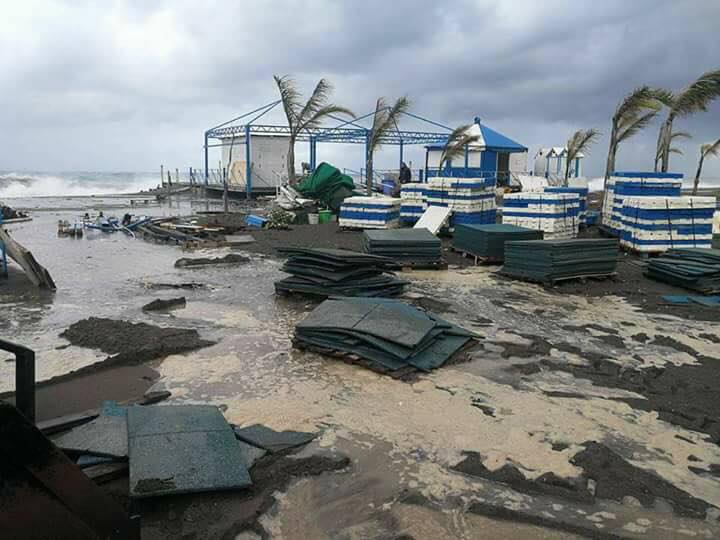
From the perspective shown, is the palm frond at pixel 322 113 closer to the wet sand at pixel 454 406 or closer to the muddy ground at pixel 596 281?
the muddy ground at pixel 596 281

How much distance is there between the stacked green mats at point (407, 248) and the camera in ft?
40.5

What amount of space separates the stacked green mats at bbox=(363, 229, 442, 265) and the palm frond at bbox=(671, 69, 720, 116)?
1060 centimetres

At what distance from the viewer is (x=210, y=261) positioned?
13328mm

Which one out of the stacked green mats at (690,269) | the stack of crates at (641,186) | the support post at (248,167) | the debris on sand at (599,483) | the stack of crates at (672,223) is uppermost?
the support post at (248,167)

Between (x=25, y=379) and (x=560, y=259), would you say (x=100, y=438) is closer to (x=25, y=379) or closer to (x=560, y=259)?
(x=25, y=379)

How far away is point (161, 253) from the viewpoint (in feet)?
49.8

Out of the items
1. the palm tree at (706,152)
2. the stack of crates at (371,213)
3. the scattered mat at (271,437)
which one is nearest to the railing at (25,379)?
the scattered mat at (271,437)

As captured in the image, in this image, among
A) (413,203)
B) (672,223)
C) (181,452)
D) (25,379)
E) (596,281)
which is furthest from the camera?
(413,203)

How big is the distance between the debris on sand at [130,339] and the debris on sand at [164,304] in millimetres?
1055

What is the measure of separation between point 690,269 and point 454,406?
7538mm

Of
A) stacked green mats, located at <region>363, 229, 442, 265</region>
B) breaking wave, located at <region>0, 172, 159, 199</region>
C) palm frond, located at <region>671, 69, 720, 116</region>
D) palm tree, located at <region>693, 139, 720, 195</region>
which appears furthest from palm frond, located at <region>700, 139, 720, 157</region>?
breaking wave, located at <region>0, 172, 159, 199</region>

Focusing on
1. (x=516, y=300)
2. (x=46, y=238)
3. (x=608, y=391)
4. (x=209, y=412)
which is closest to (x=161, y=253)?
(x=46, y=238)

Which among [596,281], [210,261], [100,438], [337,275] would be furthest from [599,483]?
[210,261]

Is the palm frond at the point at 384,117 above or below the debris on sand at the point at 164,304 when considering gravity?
above
